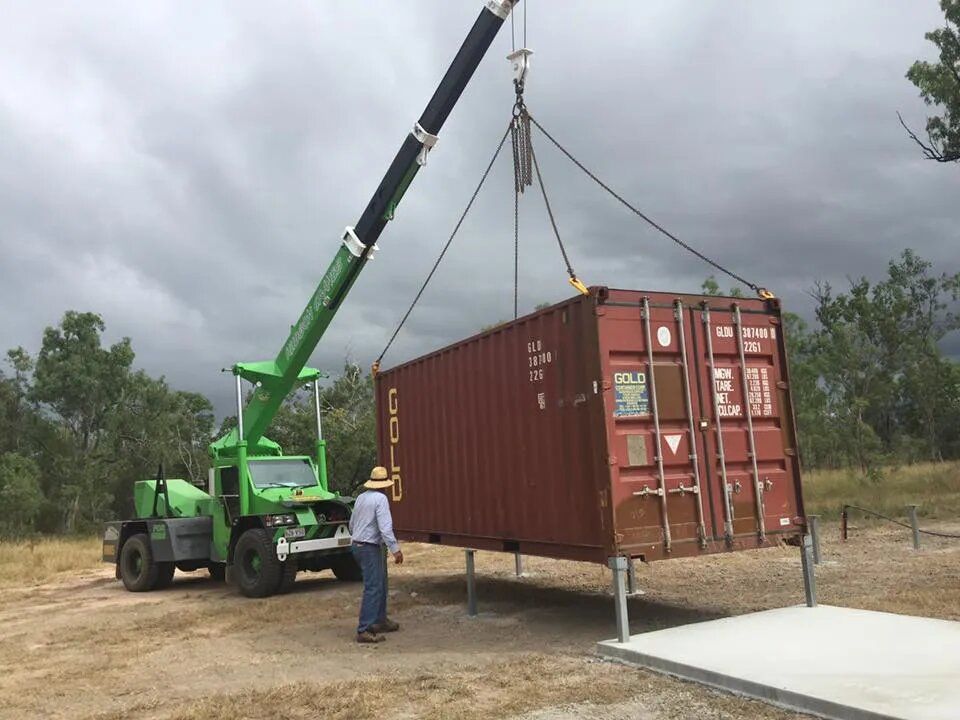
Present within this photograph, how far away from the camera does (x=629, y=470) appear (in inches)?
290

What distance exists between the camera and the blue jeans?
8.26m

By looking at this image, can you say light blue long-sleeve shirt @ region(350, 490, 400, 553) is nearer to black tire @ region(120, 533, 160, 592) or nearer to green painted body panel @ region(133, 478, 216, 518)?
green painted body panel @ region(133, 478, 216, 518)

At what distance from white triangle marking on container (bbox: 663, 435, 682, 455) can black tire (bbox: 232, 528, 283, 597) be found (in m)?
6.46

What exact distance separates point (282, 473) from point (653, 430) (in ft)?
24.5

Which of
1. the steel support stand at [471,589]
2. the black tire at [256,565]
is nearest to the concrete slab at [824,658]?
the steel support stand at [471,589]

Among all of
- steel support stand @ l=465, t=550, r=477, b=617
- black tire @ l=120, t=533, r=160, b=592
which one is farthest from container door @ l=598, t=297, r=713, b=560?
black tire @ l=120, t=533, r=160, b=592

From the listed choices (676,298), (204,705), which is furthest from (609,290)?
(204,705)

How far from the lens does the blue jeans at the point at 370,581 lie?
8.26 metres

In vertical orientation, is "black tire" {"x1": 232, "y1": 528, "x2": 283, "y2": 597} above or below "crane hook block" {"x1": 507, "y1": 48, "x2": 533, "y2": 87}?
below

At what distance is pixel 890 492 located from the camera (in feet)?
79.2

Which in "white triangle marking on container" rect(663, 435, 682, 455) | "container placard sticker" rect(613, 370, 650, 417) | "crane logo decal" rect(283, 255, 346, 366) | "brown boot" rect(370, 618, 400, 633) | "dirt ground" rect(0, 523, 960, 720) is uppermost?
"crane logo decal" rect(283, 255, 346, 366)

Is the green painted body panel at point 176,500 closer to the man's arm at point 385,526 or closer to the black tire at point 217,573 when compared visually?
the black tire at point 217,573

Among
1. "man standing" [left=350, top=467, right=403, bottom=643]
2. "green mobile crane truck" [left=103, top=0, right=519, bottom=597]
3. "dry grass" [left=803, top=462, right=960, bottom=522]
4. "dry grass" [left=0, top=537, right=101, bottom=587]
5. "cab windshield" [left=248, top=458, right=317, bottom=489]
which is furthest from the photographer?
"dry grass" [left=803, top=462, right=960, bottom=522]

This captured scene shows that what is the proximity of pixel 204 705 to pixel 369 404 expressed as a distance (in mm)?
25325
